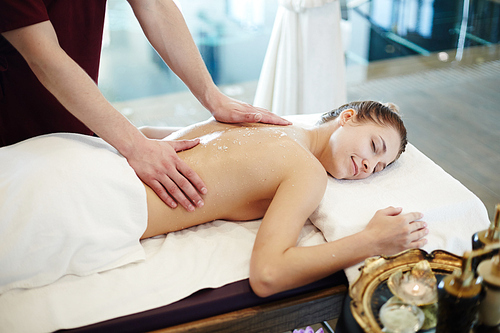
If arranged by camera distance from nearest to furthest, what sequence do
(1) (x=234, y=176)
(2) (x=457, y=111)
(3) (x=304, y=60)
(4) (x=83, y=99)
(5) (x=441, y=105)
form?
(4) (x=83, y=99) → (1) (x=234, y=176) → (3) (x=304, y=60) → (2) (x=457, y=111) → (5) (x=441, y=105)

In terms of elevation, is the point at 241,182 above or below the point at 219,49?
above

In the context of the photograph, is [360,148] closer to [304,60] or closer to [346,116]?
[346,116]

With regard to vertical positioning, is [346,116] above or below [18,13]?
below

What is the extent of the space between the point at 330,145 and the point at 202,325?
787mm

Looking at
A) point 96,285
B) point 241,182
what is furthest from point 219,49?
point 96,285

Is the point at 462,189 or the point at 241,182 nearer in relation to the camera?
the point at 241,182

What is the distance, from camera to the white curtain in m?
2.91

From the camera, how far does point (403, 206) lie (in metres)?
1.56

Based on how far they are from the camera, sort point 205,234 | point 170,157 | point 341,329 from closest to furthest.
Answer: point 341,329
point 170,157
point 205,234

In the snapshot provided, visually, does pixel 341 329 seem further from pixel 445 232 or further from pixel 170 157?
pixel 170 157

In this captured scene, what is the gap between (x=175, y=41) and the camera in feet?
5.88

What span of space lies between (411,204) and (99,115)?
1050 mm

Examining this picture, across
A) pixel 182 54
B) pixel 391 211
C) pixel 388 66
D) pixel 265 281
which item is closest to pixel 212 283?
pixel 265 281

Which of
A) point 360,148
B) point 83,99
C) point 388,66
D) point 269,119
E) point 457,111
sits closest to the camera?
point 83,99
